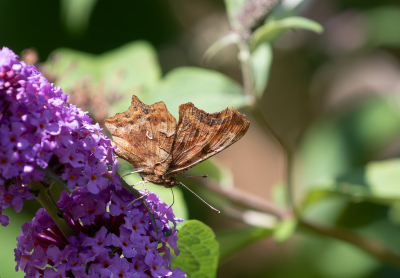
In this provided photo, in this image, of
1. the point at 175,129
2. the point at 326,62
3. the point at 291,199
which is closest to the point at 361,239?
the point at 291,199

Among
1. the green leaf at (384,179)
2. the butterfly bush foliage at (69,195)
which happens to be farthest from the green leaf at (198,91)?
the butterfly bush foliage at (69,195)

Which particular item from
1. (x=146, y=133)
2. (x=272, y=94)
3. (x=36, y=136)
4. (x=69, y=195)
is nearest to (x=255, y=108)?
(x=146, y=133)

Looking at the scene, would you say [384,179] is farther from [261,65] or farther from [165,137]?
[165,137]

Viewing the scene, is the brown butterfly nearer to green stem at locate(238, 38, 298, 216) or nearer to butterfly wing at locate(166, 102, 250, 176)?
butterfly wing at locate(166, 102, 250, 176)

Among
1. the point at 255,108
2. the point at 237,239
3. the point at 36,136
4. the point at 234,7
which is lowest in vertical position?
the point at 237,239

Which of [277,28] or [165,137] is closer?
[165,137]

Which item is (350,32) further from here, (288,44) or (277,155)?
(277,155)
